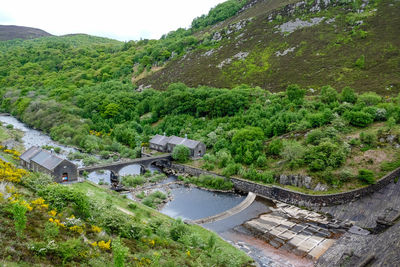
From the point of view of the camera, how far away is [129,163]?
206ft

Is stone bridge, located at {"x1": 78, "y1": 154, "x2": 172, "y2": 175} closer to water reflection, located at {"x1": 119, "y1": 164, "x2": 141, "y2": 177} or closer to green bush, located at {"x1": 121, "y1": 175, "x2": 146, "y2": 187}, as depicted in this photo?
water reflection, located at {"x1": 119, "y1": 164, "x2": 141, "y2": 177}

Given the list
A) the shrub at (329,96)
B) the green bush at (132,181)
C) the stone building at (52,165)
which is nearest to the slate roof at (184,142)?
the green bush at (132,181)

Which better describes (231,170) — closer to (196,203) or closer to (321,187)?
(196,203)

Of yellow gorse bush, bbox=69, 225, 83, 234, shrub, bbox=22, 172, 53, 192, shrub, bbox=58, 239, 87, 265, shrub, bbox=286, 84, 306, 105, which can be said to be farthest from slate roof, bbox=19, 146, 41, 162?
shrub, bbox=286, 84, 306, 105

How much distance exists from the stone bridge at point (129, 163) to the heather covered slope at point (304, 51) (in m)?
41.5

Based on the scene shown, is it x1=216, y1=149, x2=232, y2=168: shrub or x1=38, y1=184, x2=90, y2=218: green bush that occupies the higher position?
x1=38, y1=184, x2=90, y2=218: green bush

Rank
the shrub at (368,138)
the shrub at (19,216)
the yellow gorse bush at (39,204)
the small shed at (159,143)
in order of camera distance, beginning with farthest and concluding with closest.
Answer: the small shed at (159,143) < the shrub at (368,138) < the yellow gorse bush at (39,204) < the shrub at (19,216)

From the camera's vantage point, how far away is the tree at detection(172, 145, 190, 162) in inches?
2702

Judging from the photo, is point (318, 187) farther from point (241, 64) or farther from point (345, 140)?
point (241, 64)

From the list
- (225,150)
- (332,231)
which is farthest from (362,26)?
(332,231)

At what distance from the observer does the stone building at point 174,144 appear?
70250mm

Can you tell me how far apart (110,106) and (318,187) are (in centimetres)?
7605

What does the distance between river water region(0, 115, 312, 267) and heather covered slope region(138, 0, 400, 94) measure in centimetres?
4772

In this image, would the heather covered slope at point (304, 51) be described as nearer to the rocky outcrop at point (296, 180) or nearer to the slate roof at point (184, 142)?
the slate roof at point (184, 142)
